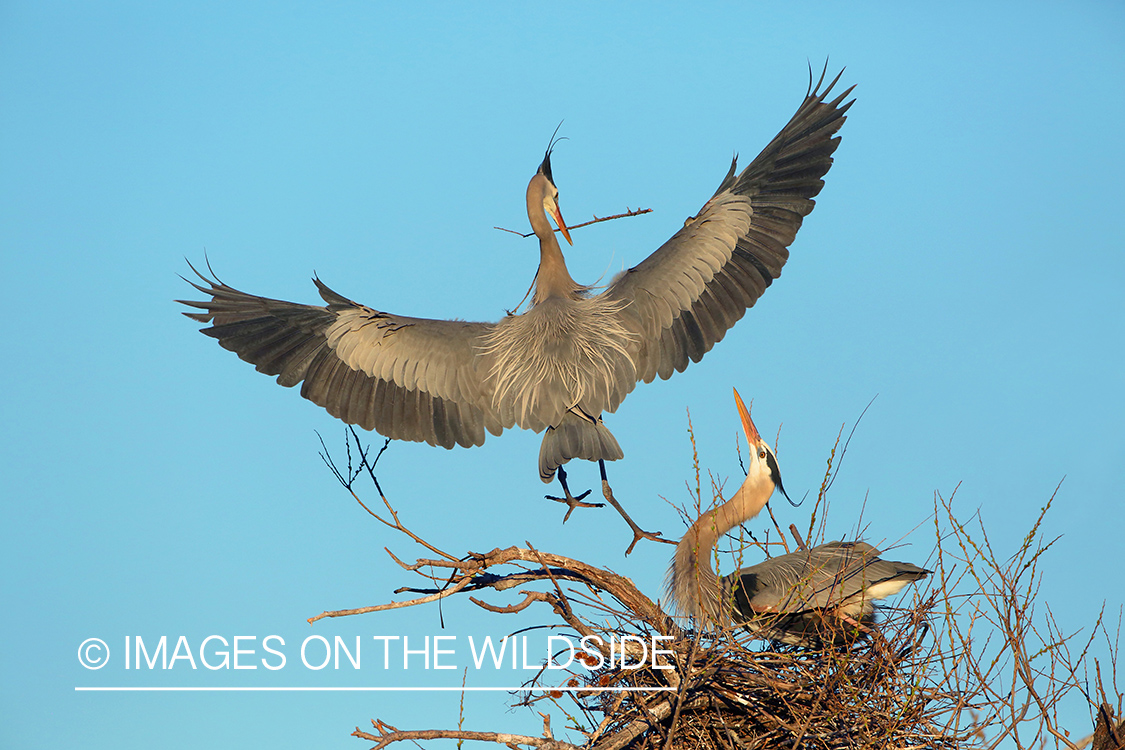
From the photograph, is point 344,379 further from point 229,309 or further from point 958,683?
point 958,683

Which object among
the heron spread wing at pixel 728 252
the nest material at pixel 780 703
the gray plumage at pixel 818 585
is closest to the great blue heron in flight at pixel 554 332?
the heron spread wing at pixel 728 252

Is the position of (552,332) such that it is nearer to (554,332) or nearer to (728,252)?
(554,332)

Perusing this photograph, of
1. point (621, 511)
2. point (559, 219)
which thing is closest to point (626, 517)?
point (621, 511)

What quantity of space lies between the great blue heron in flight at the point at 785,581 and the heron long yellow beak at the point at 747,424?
24 cm

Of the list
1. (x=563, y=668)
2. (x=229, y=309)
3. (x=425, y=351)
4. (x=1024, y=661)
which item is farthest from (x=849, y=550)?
(x=229, y=309)

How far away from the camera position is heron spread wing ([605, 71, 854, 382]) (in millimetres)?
5816

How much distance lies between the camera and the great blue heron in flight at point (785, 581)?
15.2 feet

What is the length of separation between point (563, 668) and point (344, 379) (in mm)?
2387

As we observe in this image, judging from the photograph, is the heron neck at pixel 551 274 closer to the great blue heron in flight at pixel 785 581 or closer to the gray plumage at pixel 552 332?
the gray plumage at pixel 552 332

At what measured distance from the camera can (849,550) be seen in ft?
16.2

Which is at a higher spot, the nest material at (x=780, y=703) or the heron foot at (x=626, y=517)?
the heron foot at (x=626, y=517)

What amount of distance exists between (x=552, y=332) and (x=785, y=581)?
5.61 ft

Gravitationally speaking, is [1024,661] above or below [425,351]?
below

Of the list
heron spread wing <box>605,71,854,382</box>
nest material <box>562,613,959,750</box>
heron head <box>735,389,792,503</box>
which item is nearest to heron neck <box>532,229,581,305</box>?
heron spread wing <box>605,71,854,382</box>
